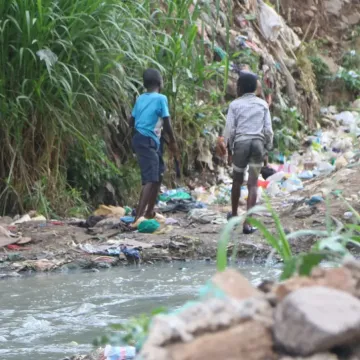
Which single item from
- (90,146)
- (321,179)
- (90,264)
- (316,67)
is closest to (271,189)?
(321,179)

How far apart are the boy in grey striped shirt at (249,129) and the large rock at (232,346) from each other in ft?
18.1

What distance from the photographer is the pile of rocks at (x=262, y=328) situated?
1.51 metres

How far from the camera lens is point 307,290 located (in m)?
1.61

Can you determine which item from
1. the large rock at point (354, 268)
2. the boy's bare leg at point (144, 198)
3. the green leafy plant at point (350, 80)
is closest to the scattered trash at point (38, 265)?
the boy's bare leg at point (144, 198)

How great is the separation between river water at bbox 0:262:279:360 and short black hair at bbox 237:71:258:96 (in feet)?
5.35

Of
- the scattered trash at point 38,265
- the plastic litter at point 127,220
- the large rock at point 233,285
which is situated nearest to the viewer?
the large rock at point 233,285

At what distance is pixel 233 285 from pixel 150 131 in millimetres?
5670

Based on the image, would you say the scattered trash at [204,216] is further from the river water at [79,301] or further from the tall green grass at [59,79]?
the river water at [79,301]

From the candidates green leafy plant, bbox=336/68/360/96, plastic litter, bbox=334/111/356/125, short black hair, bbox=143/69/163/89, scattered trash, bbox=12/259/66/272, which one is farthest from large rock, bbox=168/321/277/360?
green leafy plant, bbox=336/68/360/96

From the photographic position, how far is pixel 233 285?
171 centimetres

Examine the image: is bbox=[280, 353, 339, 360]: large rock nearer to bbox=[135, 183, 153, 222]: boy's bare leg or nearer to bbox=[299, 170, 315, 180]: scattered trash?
bbox=[135, 183, 153, 222]: boy's bare leg

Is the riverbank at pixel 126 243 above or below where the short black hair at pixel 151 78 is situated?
below

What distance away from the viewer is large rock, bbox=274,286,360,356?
4.89 feet

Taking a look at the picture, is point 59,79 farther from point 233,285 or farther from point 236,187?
point 233,285
